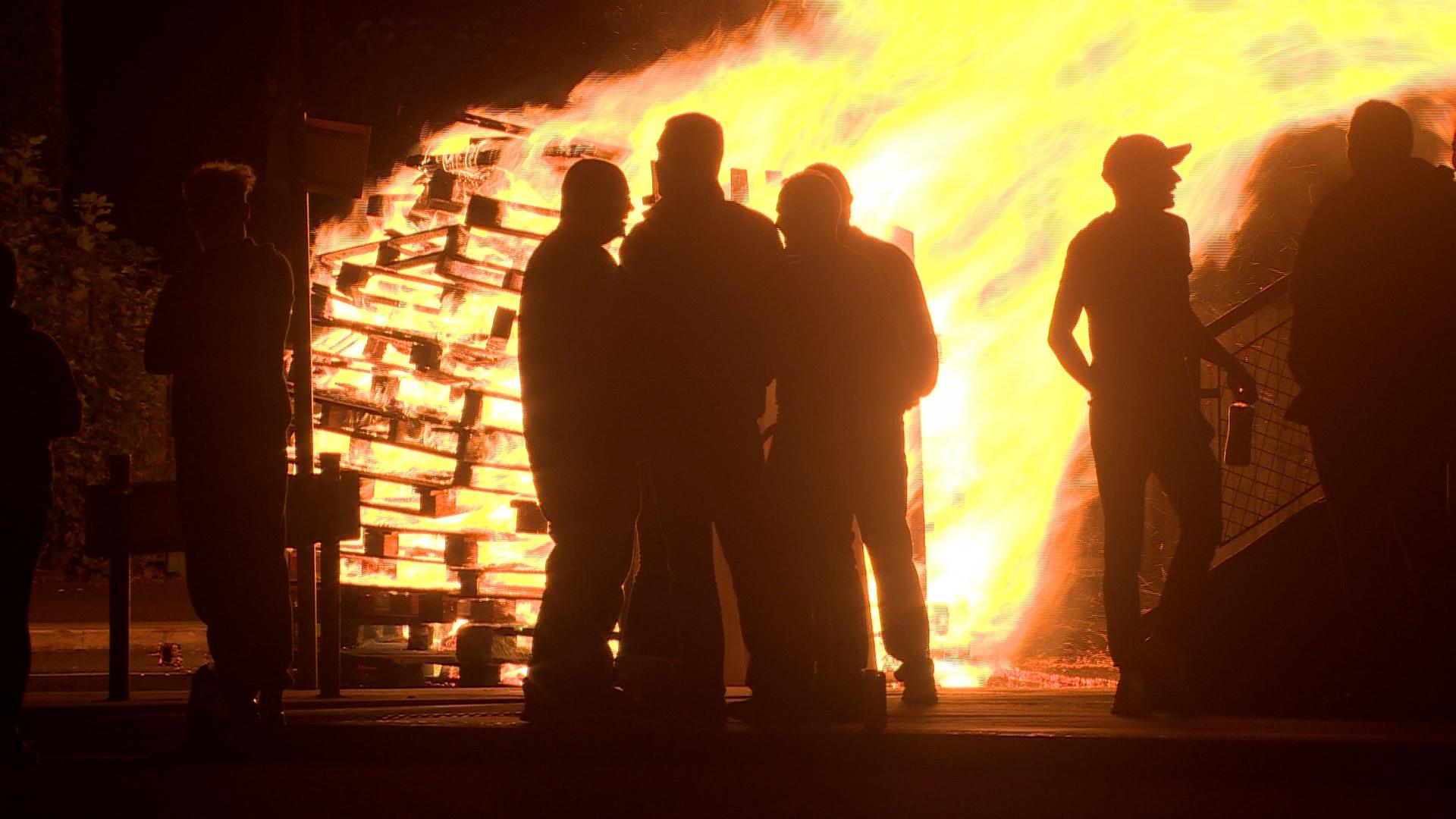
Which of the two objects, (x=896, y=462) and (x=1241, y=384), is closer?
(x=1241, y=384)

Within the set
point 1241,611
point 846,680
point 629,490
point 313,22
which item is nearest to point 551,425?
point 629,490

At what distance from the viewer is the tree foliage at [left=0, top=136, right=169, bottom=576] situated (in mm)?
18859

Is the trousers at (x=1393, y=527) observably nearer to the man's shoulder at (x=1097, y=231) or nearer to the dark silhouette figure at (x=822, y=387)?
the man's shoulder at (x=1097, y=231)

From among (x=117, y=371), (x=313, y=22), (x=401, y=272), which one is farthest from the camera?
(x=117, y=371)

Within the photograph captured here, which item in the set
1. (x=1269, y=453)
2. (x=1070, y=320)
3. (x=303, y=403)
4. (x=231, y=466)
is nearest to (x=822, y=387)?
(x=1070, y=320)

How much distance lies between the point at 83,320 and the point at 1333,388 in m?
17.2

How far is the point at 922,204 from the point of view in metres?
10.6

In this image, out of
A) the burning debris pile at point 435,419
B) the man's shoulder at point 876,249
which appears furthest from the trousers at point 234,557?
the burning debris pile at point 435,419

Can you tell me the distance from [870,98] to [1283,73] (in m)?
2.63

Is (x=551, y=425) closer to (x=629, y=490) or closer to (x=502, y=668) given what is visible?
(x=629, y=490)

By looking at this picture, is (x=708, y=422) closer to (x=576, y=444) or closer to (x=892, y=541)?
(x=576, y=444)

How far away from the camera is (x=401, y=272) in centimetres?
1016

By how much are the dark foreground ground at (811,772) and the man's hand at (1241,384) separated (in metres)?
1.16

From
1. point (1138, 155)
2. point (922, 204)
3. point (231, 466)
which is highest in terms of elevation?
point (922, 204)
